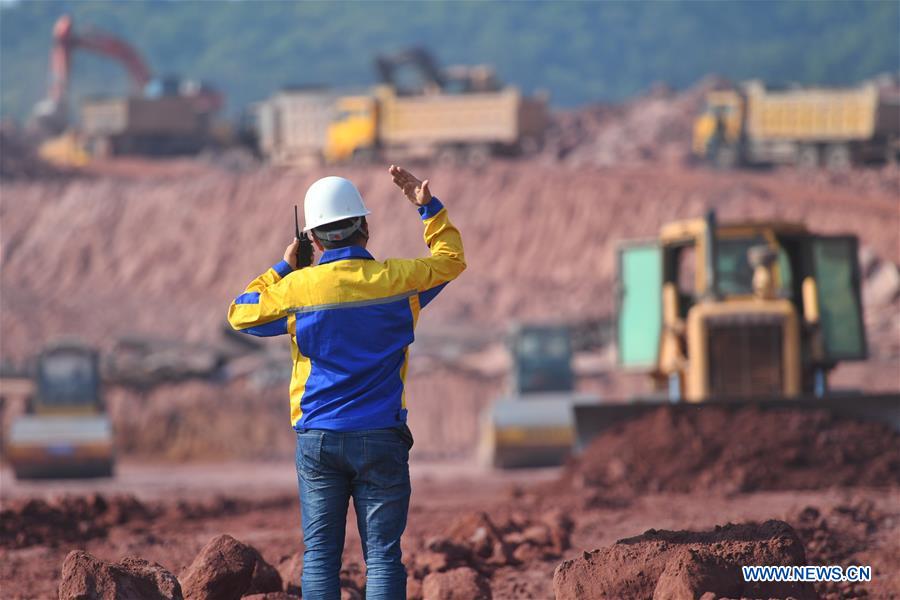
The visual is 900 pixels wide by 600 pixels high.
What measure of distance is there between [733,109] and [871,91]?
3.98m

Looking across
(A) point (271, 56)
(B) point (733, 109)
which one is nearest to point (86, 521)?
(B) point (733, 109)

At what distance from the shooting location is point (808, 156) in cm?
3838

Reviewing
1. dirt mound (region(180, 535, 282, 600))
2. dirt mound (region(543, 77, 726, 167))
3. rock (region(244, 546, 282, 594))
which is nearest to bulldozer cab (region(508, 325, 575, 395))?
rock (region(244, 546, 282, 594))

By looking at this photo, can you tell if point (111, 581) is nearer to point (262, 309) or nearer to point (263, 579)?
point (263, 579)

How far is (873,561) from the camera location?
7.94 m

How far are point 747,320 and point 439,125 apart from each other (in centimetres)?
2702

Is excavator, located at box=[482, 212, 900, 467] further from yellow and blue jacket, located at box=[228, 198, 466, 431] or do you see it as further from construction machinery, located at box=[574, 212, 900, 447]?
yellow and blue jacket, located at box=[228, 198, 466, 431]

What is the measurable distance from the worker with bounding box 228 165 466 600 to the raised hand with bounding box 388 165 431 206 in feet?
0.69

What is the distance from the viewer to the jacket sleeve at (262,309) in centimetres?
572

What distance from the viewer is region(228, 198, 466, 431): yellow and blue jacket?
223 inches

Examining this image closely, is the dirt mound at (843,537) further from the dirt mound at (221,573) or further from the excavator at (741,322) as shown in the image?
the excavator at (741,322)

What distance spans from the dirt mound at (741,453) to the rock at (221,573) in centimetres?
638

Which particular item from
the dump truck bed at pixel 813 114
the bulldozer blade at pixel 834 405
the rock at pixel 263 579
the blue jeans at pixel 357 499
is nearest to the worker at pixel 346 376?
the blue jeans at pixel 357 499

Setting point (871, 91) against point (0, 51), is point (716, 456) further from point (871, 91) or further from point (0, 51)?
point (0, 51)
